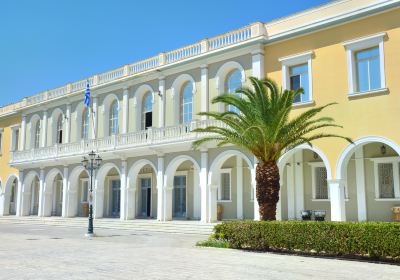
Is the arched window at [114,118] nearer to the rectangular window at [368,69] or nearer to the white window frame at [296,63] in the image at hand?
the white window frame at [296,63]

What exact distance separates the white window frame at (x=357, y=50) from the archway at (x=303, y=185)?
168 inches

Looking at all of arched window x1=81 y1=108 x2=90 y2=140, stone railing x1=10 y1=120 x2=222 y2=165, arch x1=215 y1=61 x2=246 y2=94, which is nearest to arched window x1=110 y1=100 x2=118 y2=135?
stone railing x1=10 y1=120 x2=222 y2=165

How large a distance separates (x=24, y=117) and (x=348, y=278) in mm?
33259

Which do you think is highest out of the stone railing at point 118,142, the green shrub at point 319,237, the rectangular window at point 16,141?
the rectangular window at point 16,141

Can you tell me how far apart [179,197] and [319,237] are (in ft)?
53.0

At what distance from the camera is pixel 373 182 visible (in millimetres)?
20547

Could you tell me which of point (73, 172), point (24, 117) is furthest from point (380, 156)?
Answer: point (24, 117)

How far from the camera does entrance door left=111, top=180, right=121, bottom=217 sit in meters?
32.7

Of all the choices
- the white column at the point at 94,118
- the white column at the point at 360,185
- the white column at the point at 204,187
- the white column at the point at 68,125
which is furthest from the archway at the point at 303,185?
the white column at the point at 68,125

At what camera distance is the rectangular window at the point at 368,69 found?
18.7 metres

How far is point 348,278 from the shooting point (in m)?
9.95

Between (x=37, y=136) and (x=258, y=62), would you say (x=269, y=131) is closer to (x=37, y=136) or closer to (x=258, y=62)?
(x=258, y=62)

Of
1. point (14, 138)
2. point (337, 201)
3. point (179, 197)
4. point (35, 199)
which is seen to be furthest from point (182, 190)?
point (14, 138)

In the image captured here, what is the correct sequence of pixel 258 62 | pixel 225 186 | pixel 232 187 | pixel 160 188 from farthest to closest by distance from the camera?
pixel 225 186 → pixel 160 188 → pixel 232 187 → pixel 258 62
